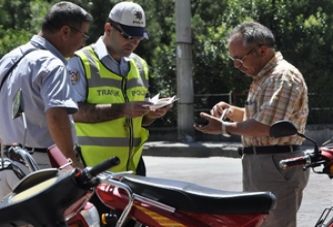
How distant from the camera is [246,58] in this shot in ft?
16.7

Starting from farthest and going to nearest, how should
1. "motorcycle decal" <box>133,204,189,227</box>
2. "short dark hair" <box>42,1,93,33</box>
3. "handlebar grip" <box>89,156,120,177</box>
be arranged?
"short dark hair" <box>42,1,93,33</box> < "motorcycle decal" <box>133,204,189,227</box> < "handlebar grip" <box>89,156,120,177</box>

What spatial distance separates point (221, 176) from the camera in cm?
1284

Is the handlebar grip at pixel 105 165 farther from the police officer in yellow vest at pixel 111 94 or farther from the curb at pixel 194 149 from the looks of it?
the curb at pixel 194 149

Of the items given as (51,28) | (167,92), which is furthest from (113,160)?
(167,92)

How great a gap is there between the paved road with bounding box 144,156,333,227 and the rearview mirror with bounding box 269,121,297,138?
4.64m

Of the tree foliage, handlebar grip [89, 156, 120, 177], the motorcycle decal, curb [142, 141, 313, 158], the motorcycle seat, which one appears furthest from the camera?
the tree foliage

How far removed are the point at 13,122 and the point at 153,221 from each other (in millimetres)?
1450

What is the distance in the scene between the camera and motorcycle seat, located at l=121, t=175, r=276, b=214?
131 inches

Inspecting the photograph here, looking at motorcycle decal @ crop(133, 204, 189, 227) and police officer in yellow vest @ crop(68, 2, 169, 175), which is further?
police officer in yellow vest @ crop(68, 2, 169, 175)

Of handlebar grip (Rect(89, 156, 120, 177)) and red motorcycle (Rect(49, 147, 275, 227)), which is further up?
handlebar grip (Rect(89, 156, 120, 177))

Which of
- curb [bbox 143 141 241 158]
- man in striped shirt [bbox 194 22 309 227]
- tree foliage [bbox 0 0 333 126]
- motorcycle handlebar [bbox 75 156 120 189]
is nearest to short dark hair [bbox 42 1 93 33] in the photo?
man in striped shirt [bbox 194 22 309 227]

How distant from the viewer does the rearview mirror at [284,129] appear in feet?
13.1

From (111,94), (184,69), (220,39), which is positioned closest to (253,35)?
(111,94)

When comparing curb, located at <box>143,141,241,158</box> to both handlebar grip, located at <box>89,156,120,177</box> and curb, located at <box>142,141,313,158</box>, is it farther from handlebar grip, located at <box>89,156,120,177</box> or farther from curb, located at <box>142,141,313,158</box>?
handlebar grip, located at <box>89,156,120,177</box>
